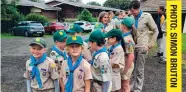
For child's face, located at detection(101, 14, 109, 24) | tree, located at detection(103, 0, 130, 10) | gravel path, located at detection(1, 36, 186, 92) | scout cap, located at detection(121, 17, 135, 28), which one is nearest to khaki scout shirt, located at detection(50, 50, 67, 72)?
scout cap, located at detection(121, 17, 135, 28)

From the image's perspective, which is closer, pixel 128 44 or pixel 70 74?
pixel 70 74

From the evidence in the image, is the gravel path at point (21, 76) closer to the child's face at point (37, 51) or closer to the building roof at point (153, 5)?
the child's face at point (37, 51)

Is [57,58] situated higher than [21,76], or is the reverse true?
[57,58]

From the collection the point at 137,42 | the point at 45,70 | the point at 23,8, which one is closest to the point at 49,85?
the point at 45,70

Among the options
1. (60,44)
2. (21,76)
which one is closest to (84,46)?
(60,44)

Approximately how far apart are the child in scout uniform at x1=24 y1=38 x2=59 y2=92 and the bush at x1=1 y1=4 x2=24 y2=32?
27755mm

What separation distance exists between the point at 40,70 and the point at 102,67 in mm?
689

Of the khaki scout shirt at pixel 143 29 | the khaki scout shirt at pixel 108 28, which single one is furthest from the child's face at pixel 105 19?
the khaki scout shirt at pixel 143 29

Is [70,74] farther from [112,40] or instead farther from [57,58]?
[112,40]

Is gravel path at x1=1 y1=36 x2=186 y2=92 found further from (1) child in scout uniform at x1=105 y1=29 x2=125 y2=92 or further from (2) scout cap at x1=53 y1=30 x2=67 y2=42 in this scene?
(2) scout cap at x1=53 y1=30 x2=67 y2=42

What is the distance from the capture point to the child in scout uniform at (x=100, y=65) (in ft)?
11.5

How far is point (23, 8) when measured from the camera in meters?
41.3

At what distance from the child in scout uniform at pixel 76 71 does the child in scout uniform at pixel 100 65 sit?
8.4 inches

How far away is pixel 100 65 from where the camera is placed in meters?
3.52
